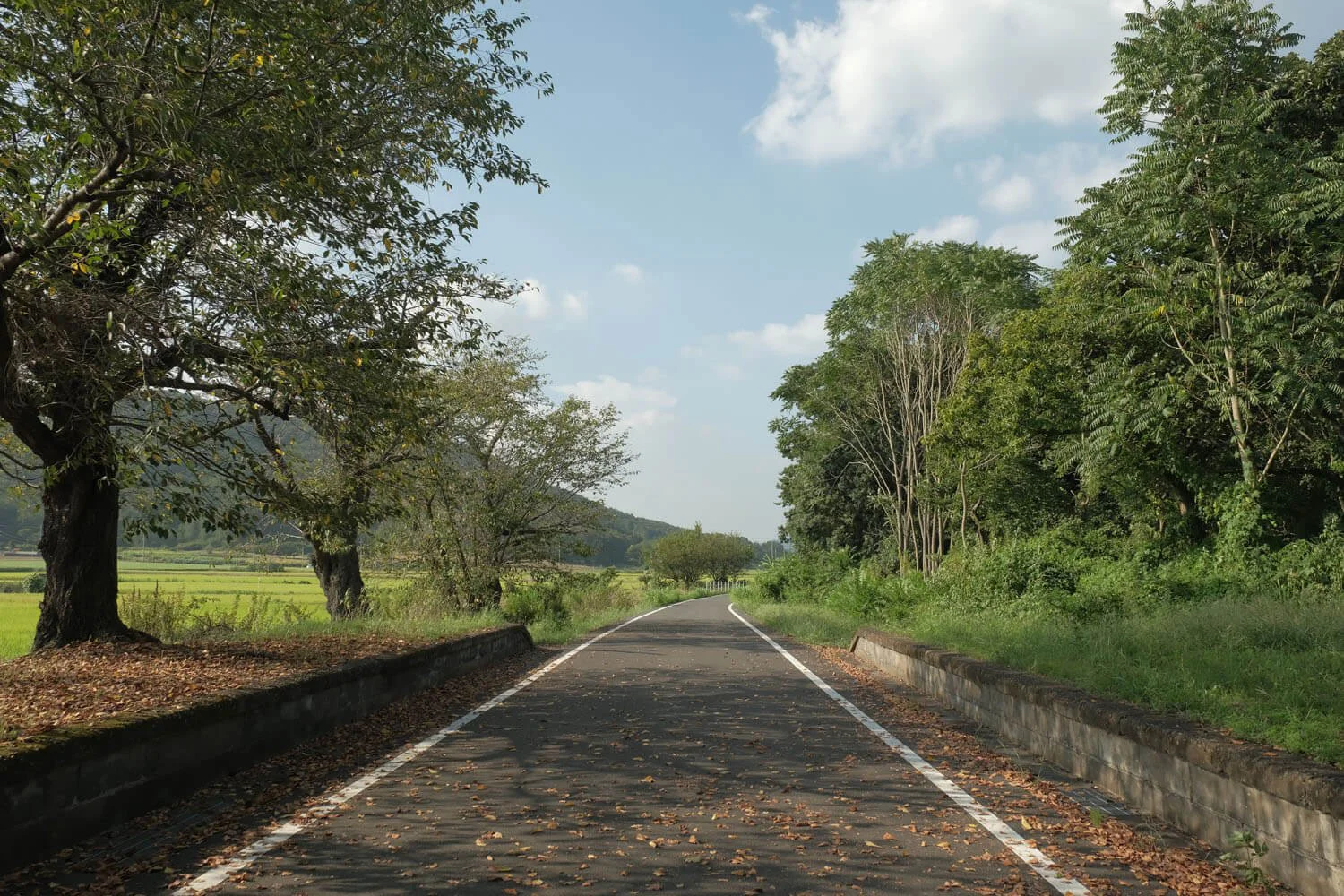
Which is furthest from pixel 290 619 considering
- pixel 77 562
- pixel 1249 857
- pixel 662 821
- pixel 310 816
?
pixel 1249 857

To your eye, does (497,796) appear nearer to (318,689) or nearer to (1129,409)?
(318,689)

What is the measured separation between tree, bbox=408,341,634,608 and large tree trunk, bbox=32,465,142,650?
13.5 meters

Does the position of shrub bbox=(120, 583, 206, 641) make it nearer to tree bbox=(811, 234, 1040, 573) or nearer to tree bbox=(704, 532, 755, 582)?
tree bbox=(811, 234, 1040, 573)

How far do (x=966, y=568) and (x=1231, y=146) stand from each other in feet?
34.4

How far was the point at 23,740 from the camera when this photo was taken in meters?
5.41

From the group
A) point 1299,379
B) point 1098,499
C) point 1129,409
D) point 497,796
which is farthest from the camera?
point 1098,499

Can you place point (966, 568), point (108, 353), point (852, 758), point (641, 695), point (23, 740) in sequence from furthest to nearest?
point (966, 568), point (641, 695), point (108, 353), point (852, 758), point (23, 740)

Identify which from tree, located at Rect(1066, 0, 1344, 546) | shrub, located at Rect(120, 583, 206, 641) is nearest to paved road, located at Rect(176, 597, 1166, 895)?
shrub, located at Rect(120, 583, 206, 641)

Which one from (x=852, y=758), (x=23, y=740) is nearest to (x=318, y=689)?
(x=23, y=740)

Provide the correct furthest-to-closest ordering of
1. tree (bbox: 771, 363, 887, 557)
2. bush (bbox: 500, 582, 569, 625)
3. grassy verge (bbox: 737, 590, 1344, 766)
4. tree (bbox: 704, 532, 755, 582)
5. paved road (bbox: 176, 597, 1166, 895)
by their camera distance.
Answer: tree (bbox: 704, 532, 755, 582)
tree (bbox: 771, 363, 887, 557)
bush (bbox: 500, 582, 569, 625)
grassy verge (bbox: 737, 590, 1344, 766)
paved road (bbox: 176, 597, 1166, 895)

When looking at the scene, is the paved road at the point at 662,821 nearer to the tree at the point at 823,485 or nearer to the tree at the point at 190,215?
the tree at the point at 190,215

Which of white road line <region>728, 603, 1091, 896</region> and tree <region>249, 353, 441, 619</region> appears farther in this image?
tree <region>249, 353, 441, 619</region>

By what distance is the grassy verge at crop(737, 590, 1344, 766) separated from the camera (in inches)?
256

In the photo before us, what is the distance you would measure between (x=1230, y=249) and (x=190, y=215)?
60.8ft
